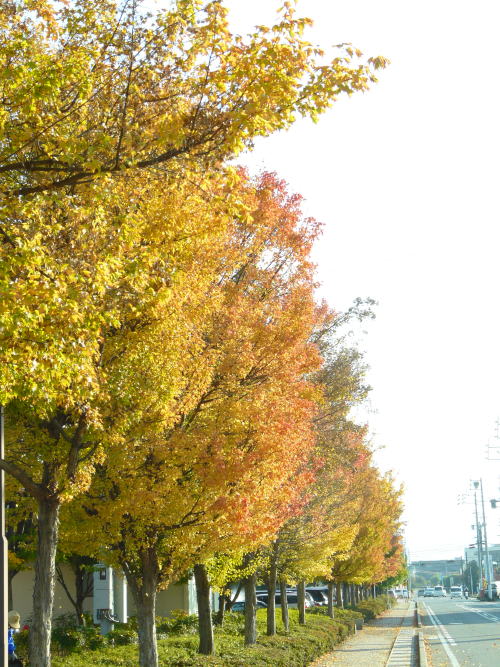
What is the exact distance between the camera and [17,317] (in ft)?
19.0

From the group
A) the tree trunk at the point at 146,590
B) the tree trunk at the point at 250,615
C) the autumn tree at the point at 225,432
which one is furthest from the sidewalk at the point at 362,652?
the autumn tree at the point at 225,432

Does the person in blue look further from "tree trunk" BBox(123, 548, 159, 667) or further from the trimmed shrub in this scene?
the trimmed shrub

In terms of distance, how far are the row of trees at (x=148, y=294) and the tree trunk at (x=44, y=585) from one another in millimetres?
23

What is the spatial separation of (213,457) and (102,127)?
518 centimetres

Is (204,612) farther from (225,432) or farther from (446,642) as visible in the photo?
(446,642)

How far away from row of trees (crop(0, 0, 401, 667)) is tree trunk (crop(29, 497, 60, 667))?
0.08ft

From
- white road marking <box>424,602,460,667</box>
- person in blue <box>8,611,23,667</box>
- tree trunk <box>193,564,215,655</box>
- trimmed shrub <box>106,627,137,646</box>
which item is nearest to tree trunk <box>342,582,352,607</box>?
white road marking <box>424,602,460,667</box>

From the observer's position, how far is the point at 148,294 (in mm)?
8219

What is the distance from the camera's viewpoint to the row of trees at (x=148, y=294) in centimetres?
651

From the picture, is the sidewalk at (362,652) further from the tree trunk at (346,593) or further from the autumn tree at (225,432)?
the tree trunk at (346,593)

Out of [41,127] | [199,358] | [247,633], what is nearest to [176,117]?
[41,127]

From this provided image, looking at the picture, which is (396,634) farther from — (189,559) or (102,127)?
(102,127)

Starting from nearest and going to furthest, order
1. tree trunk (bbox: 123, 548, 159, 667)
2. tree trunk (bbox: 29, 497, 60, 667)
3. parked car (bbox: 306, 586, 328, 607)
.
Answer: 1. tree trunk (bbox: 29, 497, 60, 667)
2. tree trunk (bbox: 123, 548, 159, 667)
3. parked car (bbox: 306, 586, 328, 607)

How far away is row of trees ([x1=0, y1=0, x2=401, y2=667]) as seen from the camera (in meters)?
6.51
